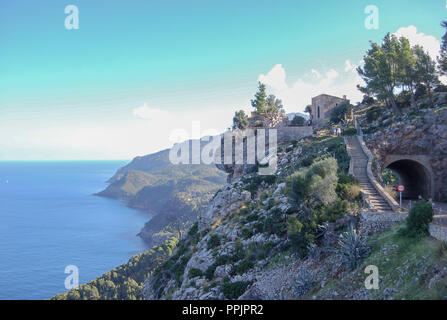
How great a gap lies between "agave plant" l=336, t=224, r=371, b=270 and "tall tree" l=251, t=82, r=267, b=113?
37.9m

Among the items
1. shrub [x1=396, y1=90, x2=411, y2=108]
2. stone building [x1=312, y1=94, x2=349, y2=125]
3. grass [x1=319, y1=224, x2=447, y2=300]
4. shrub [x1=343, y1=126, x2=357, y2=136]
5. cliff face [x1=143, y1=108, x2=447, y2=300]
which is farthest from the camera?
stone building [x1=312, y1=94, x2=349, y2=125]

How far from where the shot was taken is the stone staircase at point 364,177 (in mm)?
14742

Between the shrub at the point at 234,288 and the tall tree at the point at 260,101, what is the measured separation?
1436 inches

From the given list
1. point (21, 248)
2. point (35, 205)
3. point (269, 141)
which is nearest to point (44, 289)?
point (21, 248)

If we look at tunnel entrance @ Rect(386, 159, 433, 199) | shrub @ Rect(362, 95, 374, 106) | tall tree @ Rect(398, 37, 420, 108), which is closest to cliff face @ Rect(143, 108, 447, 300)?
tunnel entrance @ Rect(386, 159, 433, 199)

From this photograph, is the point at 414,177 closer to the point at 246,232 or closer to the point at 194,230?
the point at 246,232

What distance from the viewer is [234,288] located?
14.8m

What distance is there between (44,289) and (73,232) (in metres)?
56.3

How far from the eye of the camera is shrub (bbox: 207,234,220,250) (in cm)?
2152

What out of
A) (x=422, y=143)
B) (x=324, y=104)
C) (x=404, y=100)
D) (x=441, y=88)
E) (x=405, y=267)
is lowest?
(x=405, y=267)

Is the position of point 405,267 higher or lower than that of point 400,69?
lower

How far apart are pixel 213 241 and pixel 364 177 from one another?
38.2ft

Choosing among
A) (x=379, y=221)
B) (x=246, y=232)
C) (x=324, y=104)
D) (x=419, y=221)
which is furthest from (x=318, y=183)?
(x=324, y=104)

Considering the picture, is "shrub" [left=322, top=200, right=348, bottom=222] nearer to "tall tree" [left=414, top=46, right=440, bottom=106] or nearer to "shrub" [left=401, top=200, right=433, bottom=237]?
"shrub" [left=401, top=200, right=433, bottom=237]
